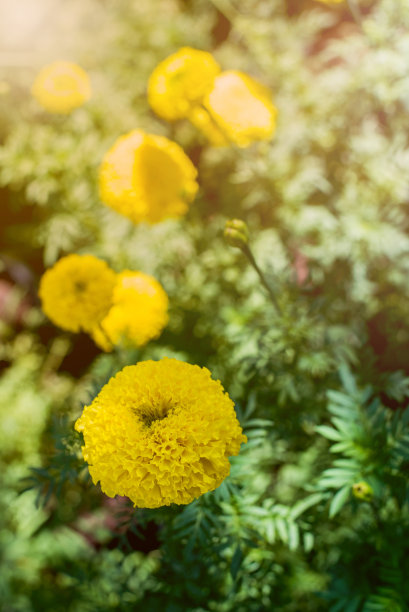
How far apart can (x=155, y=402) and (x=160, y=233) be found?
1.51 m

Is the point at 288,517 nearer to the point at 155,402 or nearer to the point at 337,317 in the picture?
the point at 155,402

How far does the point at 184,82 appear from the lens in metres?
1.71

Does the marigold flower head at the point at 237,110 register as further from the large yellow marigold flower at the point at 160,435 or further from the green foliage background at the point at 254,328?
the large yellow marigold flower at the point at 160,435

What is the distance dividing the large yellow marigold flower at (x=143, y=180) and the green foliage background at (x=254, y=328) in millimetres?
416

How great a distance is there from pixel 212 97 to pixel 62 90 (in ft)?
2.88

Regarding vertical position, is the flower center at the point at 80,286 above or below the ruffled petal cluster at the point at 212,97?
below

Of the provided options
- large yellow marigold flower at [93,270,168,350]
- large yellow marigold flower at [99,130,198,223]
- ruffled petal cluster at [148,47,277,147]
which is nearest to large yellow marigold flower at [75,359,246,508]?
large yellow marigold flower at [93,270,168,350]

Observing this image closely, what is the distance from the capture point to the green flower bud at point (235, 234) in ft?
4.11

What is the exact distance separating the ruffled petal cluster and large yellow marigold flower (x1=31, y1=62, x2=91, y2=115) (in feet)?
1.98

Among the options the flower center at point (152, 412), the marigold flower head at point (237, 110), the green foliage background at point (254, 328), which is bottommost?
the green foliage background at point (254, 328)

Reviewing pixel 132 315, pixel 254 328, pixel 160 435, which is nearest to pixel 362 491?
pixel 160 435

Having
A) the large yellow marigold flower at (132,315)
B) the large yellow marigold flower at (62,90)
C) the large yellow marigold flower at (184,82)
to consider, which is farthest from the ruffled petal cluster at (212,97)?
the large yellow marigold flower at (132,315)

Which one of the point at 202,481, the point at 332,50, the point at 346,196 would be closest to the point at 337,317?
the point at 346,196

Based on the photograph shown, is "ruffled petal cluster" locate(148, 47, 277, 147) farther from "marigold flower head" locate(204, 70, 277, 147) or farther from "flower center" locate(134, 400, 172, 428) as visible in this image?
"flower center" locate(134, 400, 172, 428)
